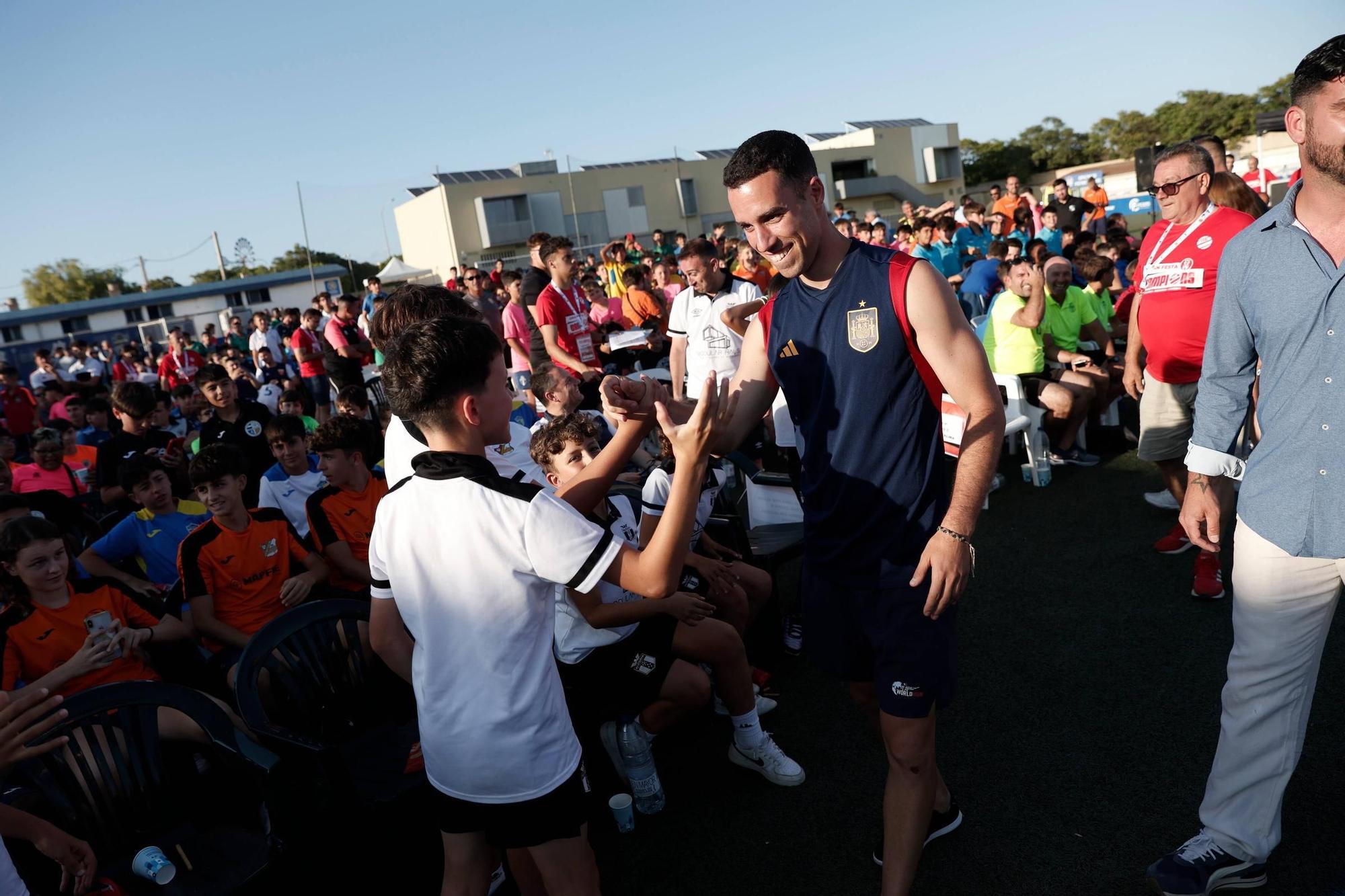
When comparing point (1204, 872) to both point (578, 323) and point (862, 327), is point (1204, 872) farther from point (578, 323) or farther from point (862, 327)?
point (578, 323)

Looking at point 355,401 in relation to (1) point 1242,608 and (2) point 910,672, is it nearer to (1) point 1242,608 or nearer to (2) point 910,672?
(2) point 910,672

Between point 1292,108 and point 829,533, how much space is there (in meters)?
1.52

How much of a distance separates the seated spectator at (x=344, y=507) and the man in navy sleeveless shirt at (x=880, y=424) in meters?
2.37

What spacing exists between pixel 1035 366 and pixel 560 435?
4365mm

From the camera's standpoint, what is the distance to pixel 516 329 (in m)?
6.59

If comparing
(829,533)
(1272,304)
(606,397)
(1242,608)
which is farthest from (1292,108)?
(606,397)

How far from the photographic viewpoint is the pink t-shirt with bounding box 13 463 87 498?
6.01 meters

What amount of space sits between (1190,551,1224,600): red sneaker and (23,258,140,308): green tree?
95943 mm

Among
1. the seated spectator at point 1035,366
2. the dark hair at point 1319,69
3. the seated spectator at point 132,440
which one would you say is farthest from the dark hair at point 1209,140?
the seated spectator at point 132,440

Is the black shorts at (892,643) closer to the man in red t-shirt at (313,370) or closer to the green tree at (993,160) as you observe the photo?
the man in red t-shirt at (313,370)

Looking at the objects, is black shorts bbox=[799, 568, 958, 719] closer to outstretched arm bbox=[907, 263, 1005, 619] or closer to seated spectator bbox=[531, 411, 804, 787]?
outstretched arm bbox=[907, 263, 1005, 619]

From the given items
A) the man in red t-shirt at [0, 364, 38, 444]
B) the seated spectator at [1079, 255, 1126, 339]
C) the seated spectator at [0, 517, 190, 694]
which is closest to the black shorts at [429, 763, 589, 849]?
the seated spectator at [0, 517, 190, 694]

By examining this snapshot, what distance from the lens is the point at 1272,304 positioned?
2.06 m

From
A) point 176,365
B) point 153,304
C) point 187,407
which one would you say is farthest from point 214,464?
point 153,304
